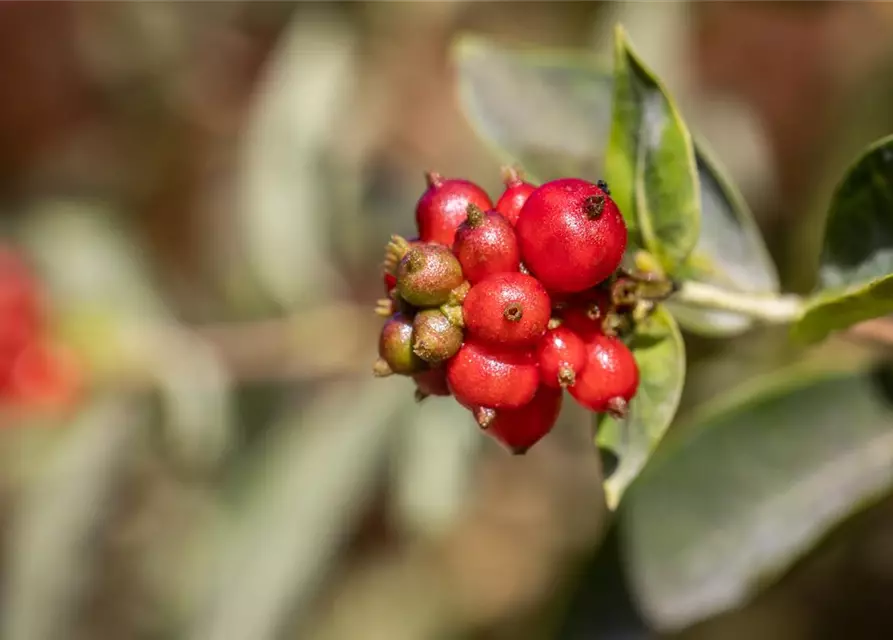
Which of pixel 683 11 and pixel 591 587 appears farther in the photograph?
pixel 683 11

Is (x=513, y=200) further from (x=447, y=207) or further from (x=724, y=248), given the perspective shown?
(x=724, y=248)

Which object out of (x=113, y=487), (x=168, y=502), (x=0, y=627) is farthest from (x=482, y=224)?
(x=168, y=502)

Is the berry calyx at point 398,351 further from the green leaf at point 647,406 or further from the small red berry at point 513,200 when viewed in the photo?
the green leaf at point 647,406

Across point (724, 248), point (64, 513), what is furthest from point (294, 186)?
point (724, 248)

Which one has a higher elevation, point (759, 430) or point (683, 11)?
point (683, 11)

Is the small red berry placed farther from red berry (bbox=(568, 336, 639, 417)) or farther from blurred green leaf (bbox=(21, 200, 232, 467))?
blurred green leaf (bbox=(21, 200, 232, 467))

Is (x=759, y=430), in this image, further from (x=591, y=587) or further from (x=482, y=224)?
(x=482, y=224)
